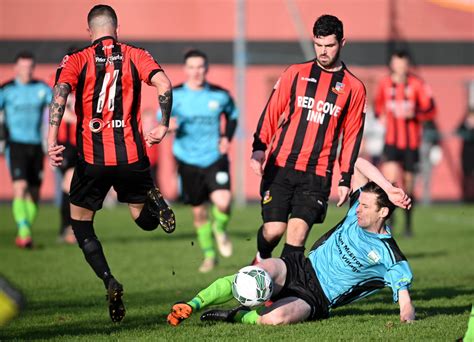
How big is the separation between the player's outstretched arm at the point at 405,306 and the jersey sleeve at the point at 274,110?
72.8 inches

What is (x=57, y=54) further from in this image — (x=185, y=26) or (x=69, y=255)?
(x=69, y=255)

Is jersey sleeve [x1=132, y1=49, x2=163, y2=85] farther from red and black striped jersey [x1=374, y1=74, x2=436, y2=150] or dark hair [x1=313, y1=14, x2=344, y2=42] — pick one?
red and black striped jersey [x1=374, y1=74, x2=436, y2=150]

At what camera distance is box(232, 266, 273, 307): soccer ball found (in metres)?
6.86

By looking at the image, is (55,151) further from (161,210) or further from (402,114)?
(402,114)

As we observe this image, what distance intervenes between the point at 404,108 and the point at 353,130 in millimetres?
7318

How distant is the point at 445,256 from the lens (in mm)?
13055

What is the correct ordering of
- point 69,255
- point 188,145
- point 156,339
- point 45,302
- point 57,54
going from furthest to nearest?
1. point 57,54
2. point 69,255
3. point 188,145
4. point 45,302
5. point 156,339

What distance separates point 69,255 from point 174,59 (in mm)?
12055

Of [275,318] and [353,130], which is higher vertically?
[353,130]

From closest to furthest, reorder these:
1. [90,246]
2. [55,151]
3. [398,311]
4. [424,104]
Answer: 1. [55,151]
2. [90,246]
3. [398,311]
4. [424,104]

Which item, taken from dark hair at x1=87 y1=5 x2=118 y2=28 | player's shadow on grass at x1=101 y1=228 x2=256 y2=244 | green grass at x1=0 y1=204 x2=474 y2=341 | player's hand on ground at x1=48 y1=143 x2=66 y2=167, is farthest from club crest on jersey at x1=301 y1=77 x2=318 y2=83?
player's shadow on grass at x1=101 y1=228 x2=256 y2=244

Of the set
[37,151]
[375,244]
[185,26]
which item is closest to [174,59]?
[185,26]

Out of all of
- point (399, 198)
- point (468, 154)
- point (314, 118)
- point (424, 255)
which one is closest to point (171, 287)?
point (314, 118)

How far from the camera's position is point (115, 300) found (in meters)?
7.15
